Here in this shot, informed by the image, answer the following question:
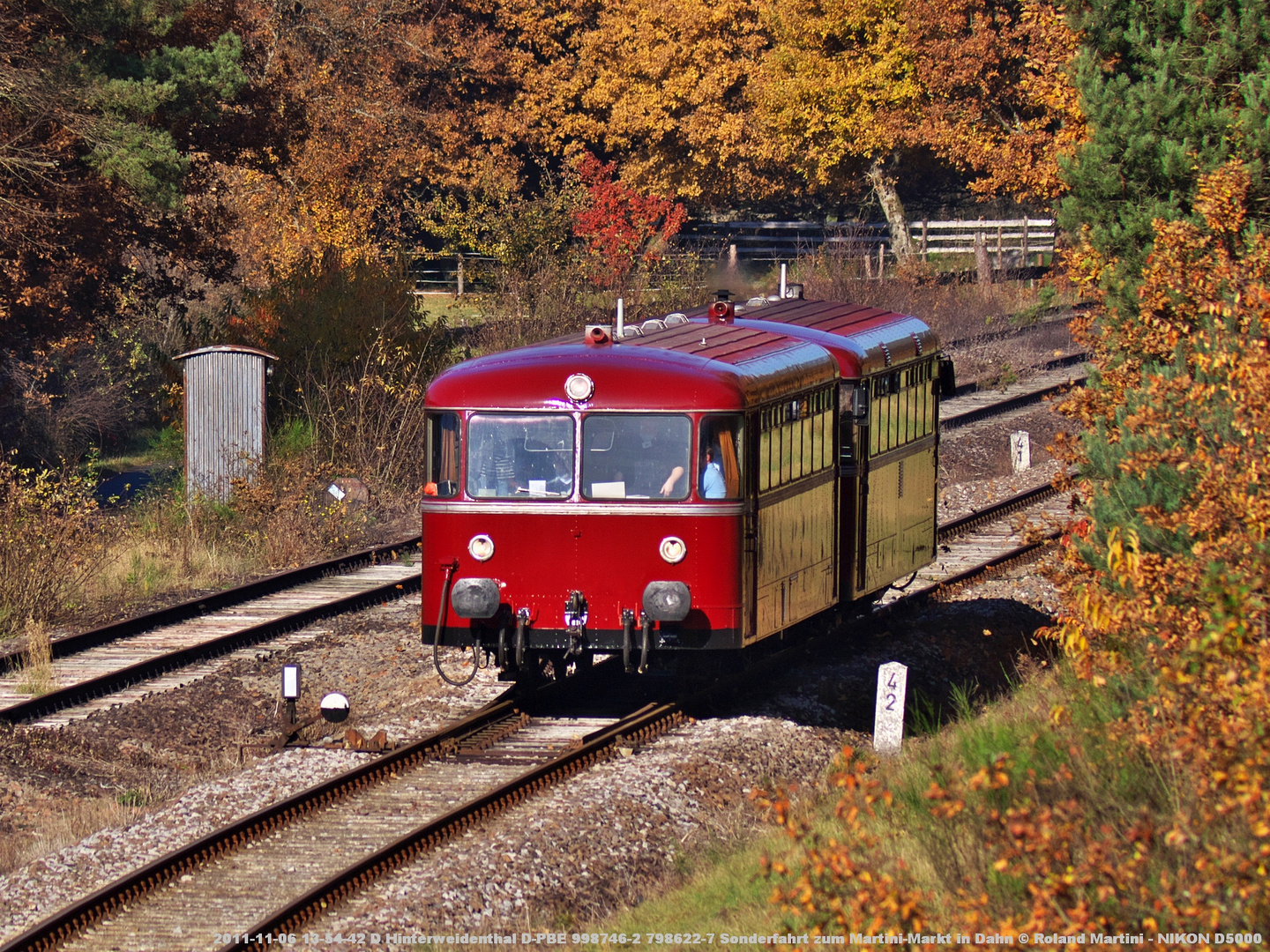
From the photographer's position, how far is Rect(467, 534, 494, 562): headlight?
39.7 feet

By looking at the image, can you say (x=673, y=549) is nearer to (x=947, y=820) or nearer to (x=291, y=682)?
(x=291, y=682)

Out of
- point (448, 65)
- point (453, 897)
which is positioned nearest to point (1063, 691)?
point (453, 897)

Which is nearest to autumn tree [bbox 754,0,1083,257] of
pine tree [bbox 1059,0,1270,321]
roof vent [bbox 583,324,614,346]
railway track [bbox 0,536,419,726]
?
pine tree [bbox 1059,0,1270,321]

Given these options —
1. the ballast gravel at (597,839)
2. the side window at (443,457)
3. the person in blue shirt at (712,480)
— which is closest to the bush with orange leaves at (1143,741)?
the ballast gravel at (597,839)

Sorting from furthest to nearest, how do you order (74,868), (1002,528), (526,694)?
(1002,528), (526,694), (74,868)

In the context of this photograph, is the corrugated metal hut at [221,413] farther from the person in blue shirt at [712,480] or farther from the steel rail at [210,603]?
the person in blue shirt at [712,480]

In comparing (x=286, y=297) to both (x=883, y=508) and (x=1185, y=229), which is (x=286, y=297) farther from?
(x=1185, y=229)

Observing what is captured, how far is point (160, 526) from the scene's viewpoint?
20.9m

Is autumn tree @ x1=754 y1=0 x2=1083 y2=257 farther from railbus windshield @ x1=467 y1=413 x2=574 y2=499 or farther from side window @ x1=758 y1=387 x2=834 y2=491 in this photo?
railbus windshield @ x1=467 y1=413 x2=574 y2=499

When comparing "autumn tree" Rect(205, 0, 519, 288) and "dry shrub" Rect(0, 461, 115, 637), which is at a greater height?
"autumn tree" Rect(205, 0, 519, 288)

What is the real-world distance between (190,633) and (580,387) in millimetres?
6598

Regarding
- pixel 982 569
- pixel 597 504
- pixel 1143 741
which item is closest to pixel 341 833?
pixel 597 504

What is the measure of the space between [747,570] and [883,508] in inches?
141

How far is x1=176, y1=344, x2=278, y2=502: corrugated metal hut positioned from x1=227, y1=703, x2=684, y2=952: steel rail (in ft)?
33.1
